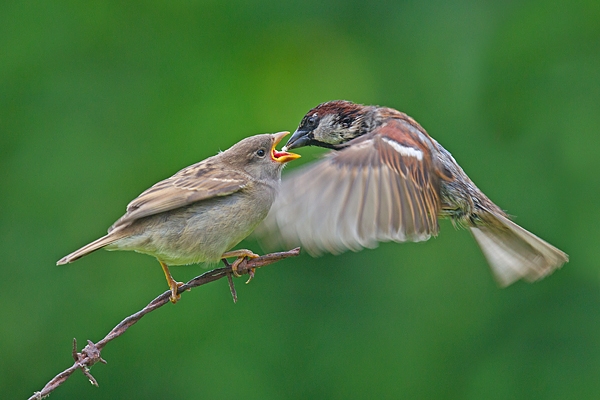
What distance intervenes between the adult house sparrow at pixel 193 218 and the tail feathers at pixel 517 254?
118cm

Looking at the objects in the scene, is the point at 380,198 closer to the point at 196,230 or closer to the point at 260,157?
the point at 196,230

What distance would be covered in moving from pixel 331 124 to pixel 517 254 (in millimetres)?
1270

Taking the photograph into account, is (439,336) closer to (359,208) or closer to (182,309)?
(182,309)

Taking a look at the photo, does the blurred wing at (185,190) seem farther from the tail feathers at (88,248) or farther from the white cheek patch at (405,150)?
the white cheek patch at (405,150)

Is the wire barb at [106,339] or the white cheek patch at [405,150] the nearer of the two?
the wire barb at [106,339]

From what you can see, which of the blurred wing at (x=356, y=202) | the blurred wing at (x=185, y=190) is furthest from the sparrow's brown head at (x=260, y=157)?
the blurred wing at (x=356, y=202)

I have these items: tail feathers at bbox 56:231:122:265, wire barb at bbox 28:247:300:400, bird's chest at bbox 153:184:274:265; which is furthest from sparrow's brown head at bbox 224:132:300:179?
wire barb at bbox 28:247:300:400

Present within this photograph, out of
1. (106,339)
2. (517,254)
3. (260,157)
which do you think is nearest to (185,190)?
(260,157)

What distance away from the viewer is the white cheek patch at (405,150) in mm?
4250

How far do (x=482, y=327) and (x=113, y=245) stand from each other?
Result: 4431 mm

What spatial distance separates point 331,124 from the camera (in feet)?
16.5

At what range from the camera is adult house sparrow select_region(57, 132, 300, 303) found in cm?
412

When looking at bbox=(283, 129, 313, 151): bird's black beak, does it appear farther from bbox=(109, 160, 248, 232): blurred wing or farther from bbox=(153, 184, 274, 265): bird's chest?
bbox=(153, 184, 274, 265): bird's chest

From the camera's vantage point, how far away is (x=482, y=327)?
7.65 meters
